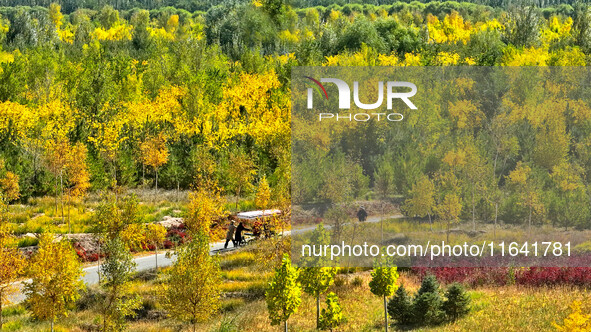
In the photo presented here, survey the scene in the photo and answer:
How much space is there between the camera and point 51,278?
24922 millimetres

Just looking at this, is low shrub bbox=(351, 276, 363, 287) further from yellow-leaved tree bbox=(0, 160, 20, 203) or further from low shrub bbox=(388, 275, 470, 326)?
yellow-leaved tree bbox=(0, 160, 20, 203)

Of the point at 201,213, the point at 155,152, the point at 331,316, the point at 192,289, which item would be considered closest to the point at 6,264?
the point at 192,289

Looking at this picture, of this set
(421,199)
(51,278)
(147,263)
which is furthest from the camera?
(421,199)

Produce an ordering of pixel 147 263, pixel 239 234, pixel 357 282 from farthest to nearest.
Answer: pixel 239 234 → pixel 147 263 → pixel 357 282

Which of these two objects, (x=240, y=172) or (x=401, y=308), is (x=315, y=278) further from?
(x=240, y=172)

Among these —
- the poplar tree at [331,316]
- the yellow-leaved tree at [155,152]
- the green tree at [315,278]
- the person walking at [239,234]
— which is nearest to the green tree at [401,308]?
the green tree at [315,278]

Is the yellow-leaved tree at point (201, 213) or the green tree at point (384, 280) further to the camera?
the yellow-leaved tree at point (201, 213)

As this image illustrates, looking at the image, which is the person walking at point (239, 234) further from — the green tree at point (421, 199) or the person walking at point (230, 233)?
the green tree at point (421, 199)

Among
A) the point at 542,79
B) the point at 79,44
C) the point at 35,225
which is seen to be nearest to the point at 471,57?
the point at 542,79

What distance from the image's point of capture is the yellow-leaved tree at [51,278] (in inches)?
970

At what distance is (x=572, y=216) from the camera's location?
38.7 m

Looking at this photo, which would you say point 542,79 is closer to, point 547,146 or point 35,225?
point 547,146

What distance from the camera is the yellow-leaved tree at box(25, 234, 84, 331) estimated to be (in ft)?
A: 80.8

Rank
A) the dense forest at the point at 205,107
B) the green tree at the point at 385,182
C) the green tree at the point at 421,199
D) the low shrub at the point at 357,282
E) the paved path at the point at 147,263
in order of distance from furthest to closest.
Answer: the dense forest at the point at 205,107 → the green tree at the point at 385,182 → the green tree at the point at 421,199 → the paved path at the point at 147,263 → the low shrub at the point at 357,282
